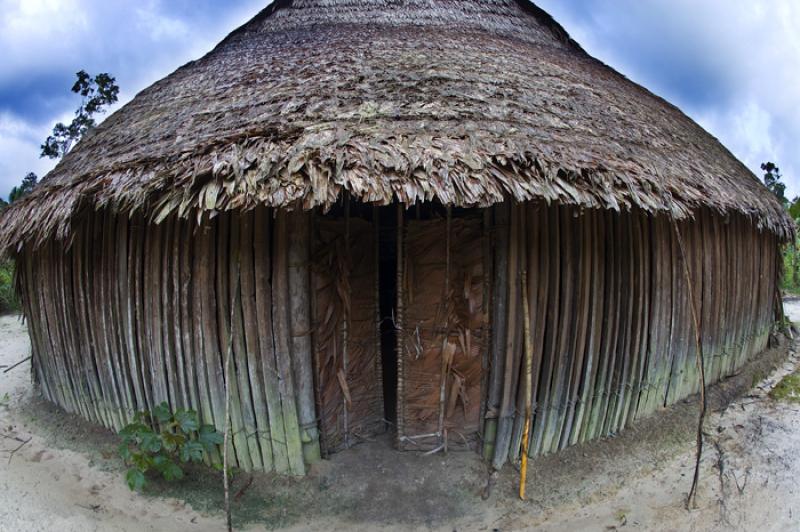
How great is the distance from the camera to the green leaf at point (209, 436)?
3344mm

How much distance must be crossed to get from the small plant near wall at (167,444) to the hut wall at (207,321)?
0.12 m

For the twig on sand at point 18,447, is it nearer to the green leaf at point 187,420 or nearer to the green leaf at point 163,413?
the green leaf at point 163,413


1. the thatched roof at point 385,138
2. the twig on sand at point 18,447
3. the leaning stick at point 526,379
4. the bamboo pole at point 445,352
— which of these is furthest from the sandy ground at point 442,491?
the thatched roof at point 385,138

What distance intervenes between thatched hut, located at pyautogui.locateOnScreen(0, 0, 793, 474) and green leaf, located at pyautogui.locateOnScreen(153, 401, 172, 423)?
0.12 m

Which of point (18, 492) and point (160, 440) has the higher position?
point (160, 440)

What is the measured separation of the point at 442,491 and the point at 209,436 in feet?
5.49

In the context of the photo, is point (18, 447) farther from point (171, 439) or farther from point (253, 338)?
point (253, 338)

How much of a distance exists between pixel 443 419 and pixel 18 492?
125 inches

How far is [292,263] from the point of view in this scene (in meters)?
3.20

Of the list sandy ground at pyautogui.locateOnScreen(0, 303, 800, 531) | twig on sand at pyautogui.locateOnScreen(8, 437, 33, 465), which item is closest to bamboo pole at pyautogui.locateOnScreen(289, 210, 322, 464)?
sandy ground at pyautogui.locateOnScreen(0, 303, 800, 531)

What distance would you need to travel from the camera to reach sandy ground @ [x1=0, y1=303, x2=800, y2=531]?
3.10 meters

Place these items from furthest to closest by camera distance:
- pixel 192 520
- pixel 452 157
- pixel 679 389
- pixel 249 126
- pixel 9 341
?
pixel 9 341
pixel 679 389
pixel 249 126
pixel 192 520
pixel 452 157

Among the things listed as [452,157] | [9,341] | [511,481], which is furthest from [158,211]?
[9,341]

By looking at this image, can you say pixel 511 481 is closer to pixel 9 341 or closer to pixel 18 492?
pixel 18 492
